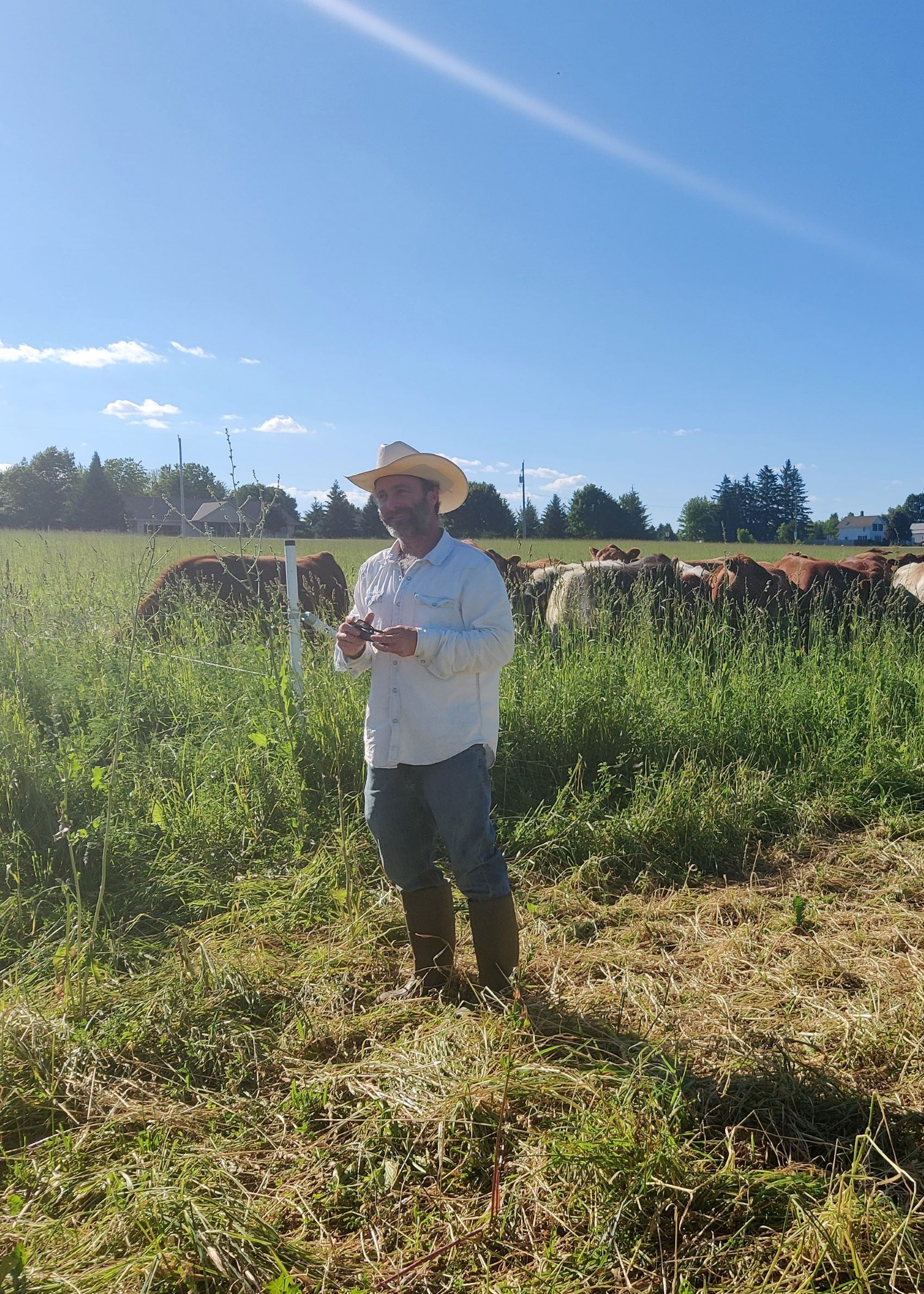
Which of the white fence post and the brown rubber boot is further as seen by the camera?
the white fence post

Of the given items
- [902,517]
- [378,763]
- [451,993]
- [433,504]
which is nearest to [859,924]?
[451,993]

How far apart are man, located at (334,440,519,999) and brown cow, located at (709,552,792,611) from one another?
7.65 meters

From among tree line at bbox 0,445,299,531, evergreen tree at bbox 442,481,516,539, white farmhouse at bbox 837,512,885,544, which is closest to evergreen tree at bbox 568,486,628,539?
evergreen tree at bbox 442,481,516,539

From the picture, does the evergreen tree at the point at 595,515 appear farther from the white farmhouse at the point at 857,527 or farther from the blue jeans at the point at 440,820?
the blue jeans at the point at 440,820

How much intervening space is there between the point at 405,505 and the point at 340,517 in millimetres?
42444

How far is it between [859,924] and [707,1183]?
2013 mm

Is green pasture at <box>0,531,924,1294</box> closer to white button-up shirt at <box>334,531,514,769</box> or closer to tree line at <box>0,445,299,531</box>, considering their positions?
white button-up shirt at <box>334,531,514,769</box>

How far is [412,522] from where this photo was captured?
3051 millimetres

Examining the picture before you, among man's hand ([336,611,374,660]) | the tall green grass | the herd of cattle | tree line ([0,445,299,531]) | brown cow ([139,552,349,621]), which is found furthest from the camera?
tree line ([0,445,299,531])

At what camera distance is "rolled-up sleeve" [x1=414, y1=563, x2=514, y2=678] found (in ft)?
9.10

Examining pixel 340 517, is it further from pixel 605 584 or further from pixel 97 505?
pixel 605 584

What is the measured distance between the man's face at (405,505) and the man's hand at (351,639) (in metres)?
0.33

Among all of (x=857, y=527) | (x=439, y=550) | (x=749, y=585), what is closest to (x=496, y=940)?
(x=439, y=550)

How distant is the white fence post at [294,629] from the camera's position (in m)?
5.03
